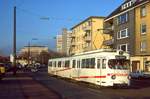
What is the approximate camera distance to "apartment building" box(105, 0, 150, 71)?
225 ft

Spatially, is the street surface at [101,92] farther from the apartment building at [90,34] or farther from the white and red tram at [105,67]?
the apartment building at [90,34]

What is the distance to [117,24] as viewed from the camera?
7994 cm

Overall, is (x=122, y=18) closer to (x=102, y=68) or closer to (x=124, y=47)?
(x=124, y=47)

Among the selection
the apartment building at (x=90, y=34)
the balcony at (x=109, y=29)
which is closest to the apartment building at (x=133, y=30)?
the balcony at (x=109, y=29)

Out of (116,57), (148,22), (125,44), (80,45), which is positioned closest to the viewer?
(116,57)

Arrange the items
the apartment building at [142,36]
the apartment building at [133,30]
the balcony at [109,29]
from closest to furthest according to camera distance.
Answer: the apartment building at [142,36], the apartment building at [133,30], the balcony at [109,29]

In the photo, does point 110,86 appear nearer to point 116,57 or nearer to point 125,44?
point 116,57

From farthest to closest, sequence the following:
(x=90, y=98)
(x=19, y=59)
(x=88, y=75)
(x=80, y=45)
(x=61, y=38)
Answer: (x=19, y=59), (x=61, y=38), (x=80, y=45), (x=88, y=75), (x=90, y=98)

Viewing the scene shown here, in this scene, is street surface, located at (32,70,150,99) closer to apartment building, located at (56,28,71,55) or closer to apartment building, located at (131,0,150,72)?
apartment building, located at (131,0,150,72)

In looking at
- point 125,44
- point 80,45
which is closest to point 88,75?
point 125,44

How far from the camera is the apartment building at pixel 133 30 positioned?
68.7 meters

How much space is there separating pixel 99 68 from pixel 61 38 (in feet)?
351

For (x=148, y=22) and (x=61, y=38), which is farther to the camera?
(x=61, y=38)

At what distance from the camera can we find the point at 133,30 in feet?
237
